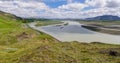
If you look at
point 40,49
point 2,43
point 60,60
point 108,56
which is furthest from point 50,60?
point 2,43

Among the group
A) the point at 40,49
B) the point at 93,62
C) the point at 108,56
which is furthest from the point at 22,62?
the point at 108,56

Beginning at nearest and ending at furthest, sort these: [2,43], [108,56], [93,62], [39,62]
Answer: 1. [39,62]
2. [93,62]
3. [108,56]
4. [2,43]

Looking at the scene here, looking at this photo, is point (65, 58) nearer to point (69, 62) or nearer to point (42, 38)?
point (69, 62)

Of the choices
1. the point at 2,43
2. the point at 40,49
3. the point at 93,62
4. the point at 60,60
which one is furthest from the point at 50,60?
the point at 2,43

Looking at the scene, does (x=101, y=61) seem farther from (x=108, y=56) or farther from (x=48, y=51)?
(x=48, y=51)

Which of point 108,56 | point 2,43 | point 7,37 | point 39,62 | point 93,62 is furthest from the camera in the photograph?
point 7,37

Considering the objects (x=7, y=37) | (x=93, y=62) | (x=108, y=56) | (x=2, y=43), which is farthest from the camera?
(x=7, y=37)

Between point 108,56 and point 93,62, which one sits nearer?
point 93,62

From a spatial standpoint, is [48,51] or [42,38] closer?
[48,51]

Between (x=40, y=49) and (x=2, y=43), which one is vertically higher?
(x=40, y=49)
